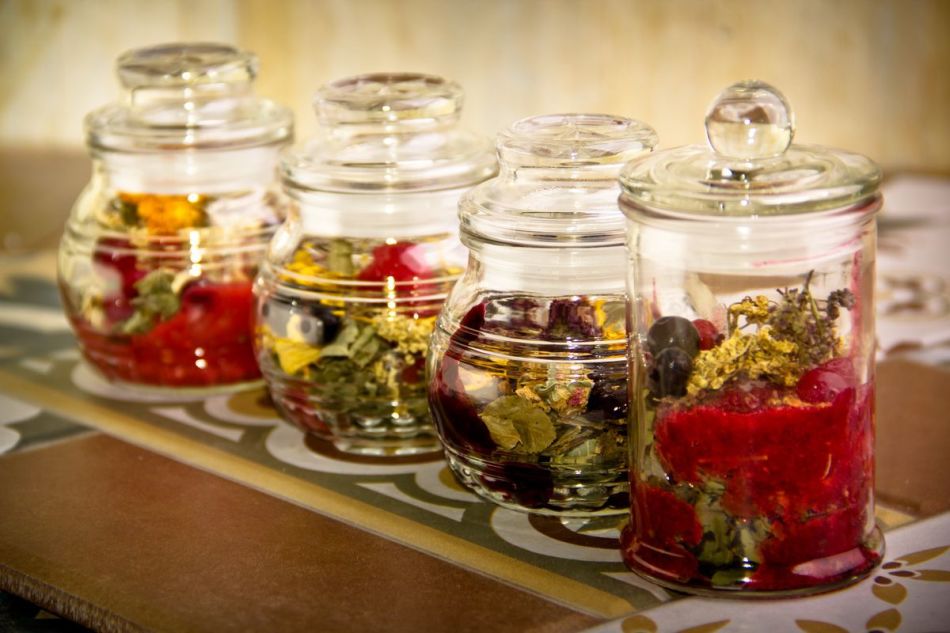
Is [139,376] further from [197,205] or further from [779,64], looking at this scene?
[779,64]

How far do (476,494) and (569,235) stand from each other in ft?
0.60

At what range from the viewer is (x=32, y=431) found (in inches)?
37.7

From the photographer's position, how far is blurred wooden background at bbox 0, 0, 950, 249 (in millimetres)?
1761

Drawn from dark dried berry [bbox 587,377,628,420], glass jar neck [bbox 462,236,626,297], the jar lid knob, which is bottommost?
dark dried berry [bbox 587,377,628,420]

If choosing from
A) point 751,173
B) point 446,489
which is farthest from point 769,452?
point 446,489

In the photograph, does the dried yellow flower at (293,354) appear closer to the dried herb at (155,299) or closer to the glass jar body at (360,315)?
the glass jar body at (360,315)

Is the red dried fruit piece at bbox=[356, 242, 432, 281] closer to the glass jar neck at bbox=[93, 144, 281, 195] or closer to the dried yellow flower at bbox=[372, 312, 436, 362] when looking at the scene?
the dried yellow flower at bbox=[372, 312, 436, 362]

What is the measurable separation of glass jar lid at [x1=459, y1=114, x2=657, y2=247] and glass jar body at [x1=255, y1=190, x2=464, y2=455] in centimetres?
10

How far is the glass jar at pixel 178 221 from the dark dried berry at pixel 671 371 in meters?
0.38

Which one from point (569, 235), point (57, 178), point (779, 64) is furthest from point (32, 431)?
point (779, 64)

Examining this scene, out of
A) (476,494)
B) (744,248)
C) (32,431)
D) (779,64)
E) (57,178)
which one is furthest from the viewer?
(57,178)

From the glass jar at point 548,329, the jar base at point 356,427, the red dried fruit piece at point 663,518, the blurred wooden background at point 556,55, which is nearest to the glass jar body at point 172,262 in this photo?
the jar base at point 356,427

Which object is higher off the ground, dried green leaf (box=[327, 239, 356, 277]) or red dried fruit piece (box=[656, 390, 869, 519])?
dried green leaf (box=[327, 239, 356, 277])

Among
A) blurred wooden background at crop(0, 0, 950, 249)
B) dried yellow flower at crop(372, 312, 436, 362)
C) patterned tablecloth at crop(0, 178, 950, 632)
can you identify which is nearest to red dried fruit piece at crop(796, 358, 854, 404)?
patterned tablecloth at crop(0, 178, 950, 632)
